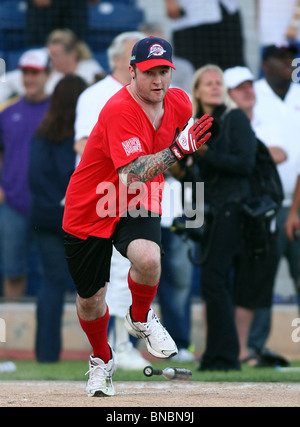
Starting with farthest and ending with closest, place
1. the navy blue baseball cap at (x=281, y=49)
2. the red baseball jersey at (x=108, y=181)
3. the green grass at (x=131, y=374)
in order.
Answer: the navy blue baseball cap at (x=281, y=49) → the green grass at (x=131, y=374) → the red baseball jersey at (x=108, y=181)

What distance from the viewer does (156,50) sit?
516cm

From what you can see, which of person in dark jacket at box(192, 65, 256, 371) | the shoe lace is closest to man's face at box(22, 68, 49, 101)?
person in dark jacket at box(192, 65, 256, 371)

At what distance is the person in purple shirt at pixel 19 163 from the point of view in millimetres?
9211

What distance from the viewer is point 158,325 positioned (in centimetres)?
548

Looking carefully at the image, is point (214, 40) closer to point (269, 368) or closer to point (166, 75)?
point (269, 368)

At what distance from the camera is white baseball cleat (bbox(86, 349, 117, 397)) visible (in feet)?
18.4

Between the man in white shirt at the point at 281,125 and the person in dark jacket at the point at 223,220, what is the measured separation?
3.13 feet

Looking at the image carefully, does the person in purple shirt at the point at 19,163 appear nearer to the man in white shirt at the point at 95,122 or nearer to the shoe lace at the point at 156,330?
the man in white shirt at the point at 95,122

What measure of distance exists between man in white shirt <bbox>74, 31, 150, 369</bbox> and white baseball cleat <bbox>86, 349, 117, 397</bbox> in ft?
4.54
